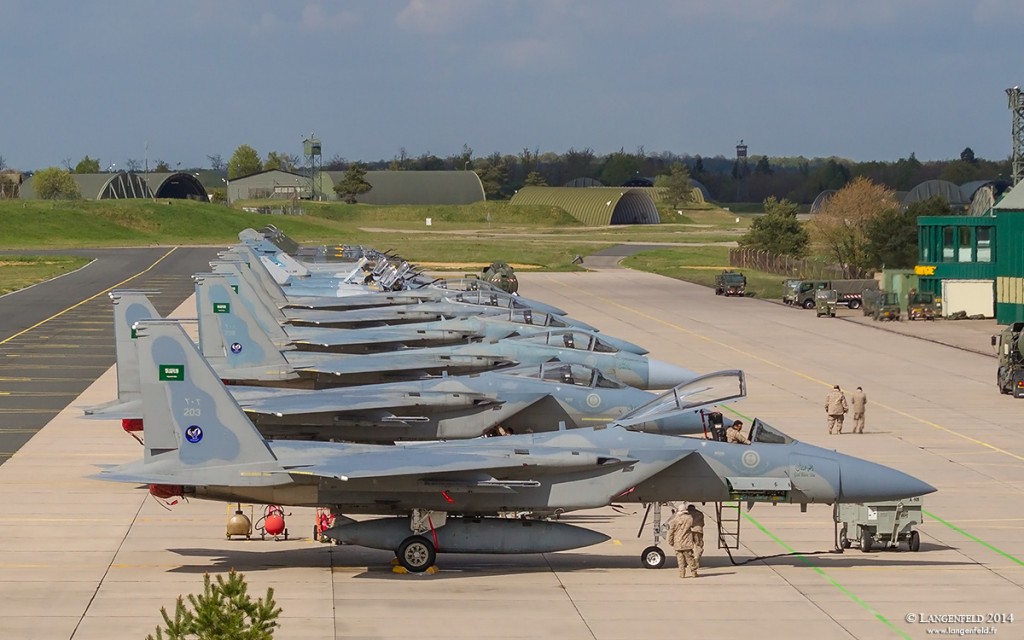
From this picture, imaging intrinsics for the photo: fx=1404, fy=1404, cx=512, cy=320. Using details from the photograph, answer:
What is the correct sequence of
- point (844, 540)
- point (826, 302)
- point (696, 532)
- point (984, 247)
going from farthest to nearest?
point (984, 247)
point (826, 302)
point (844, 540)
point (696, 532)

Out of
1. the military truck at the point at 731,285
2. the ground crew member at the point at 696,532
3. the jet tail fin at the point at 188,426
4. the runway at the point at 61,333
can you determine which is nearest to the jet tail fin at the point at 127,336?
the runway at the point at 61,333

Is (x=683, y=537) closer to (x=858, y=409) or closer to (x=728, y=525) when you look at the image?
(x=728, y=525)

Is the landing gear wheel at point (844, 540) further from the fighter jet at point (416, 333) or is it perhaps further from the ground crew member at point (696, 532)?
the fighter jet at point (416, 333)

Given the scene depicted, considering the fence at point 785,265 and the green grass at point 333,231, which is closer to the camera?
the fence at point 785,265

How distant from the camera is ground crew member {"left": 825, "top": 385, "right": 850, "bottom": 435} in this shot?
3472cm

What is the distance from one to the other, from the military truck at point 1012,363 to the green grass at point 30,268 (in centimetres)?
5696

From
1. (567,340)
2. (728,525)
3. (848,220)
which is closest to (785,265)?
(848,220)

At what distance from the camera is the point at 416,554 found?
21.2 m

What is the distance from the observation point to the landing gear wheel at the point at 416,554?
21.2 m

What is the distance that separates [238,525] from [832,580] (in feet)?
31.1

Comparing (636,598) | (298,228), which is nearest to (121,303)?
(636,598)

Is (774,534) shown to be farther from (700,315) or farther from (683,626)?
(700,315)

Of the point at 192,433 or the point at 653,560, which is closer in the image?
the point at 192,433

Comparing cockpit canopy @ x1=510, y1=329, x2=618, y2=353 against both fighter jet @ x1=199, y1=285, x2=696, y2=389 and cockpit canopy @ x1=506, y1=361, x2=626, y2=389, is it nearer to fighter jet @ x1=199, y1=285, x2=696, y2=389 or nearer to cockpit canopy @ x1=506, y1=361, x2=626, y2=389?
fighter jet @ x1=199, y1=285, x2=696, y2=389
